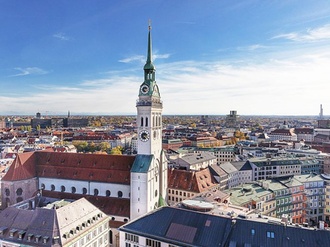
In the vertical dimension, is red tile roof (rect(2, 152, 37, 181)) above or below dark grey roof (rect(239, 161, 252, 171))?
above

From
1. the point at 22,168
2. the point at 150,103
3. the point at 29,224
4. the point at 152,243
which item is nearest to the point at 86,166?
the point at 22,168

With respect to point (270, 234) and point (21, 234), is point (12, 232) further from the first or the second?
point (270, 234)

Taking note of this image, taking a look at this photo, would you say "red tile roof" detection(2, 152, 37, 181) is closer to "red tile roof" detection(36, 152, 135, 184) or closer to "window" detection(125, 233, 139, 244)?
"red tile roof" detection(36, 152, 135, 184)

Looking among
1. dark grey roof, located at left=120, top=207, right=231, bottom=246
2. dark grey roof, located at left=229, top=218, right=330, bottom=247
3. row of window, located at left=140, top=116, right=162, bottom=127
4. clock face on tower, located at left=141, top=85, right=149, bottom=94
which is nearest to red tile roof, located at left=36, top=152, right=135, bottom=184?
row of window, located at left=140, top=116, right=162, bottom=127

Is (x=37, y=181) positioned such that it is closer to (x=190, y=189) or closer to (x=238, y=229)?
(x=190, y=189)

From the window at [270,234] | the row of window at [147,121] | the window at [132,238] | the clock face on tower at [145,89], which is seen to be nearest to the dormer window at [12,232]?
the window at [132,238]
